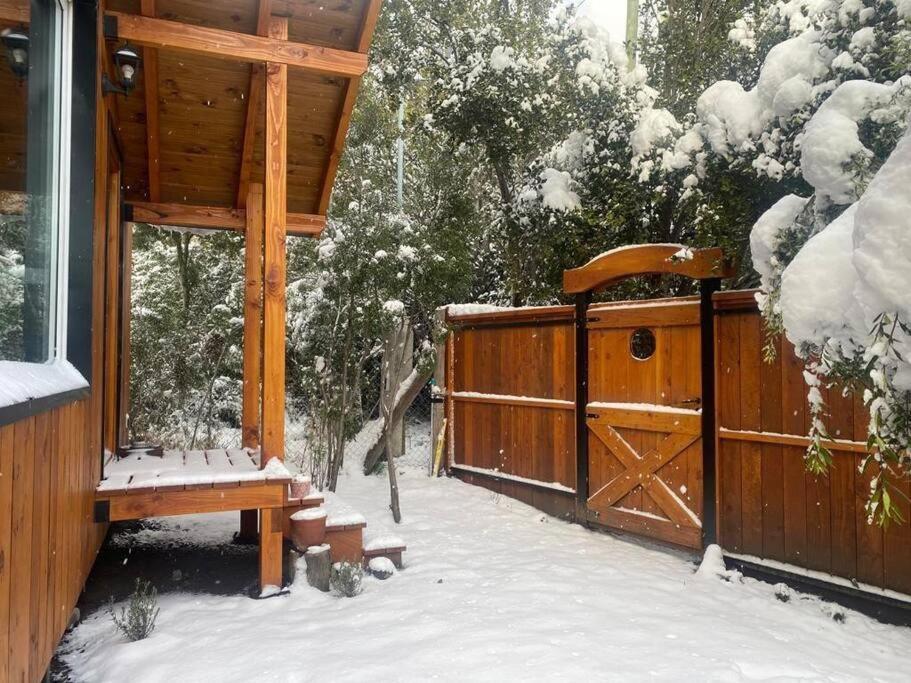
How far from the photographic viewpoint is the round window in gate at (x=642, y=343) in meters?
4.65

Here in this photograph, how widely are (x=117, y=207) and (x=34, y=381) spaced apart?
10.8 ft

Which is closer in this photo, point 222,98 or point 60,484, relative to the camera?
point 60,484

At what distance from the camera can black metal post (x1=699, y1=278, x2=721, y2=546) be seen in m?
4.07

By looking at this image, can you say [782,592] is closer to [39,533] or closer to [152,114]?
[39,533]

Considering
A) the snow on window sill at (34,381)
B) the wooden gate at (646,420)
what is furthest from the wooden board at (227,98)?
the wooden gate at (646,420)

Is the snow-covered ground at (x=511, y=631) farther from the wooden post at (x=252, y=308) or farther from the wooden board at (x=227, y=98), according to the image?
the wooden board at (x=227, y=98)

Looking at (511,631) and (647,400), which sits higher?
(647,400)

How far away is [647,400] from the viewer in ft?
14.9

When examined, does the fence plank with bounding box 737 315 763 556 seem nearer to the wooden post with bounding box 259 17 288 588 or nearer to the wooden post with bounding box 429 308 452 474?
the wooden post with bounding box 259 17 288 588

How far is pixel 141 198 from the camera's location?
5367 mm

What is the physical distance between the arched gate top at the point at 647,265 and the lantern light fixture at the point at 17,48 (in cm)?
351

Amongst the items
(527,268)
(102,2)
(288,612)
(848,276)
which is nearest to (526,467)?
(527,268)

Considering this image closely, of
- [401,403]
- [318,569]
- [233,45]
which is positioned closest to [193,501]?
[318,569]

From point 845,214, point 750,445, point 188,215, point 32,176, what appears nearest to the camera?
point 32,176
